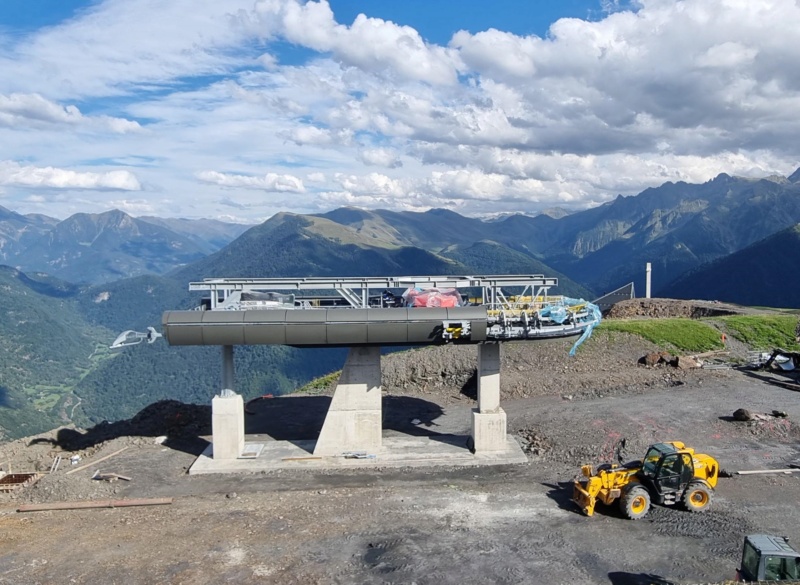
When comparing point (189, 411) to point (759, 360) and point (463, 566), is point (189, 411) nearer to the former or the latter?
point (463, 566)

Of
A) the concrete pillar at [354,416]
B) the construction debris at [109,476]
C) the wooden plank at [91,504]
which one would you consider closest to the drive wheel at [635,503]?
the concrete pillar at [354,416]

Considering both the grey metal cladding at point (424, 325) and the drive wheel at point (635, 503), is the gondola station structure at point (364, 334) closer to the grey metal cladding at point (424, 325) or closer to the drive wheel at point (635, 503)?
the grey metal cladding at point (424, 325)

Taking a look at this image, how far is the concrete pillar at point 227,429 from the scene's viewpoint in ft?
93.8

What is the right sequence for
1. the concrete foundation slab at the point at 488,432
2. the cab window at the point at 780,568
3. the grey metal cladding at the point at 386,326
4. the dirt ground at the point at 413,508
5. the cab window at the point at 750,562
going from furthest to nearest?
the concrete foundation slab at the point at 488,432, the grey metal cladding at the point at 386,326, the dirt ground at the point at 413,508, the cab window at the point at 750,562, the cab window at the point at 780,568

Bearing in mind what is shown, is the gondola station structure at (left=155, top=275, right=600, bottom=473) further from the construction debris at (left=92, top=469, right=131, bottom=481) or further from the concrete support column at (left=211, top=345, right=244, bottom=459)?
the construction debris at (left=92, top=469, right=131, bottom=481)

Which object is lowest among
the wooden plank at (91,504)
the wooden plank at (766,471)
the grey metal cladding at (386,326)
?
the wooden plank at (91,504)

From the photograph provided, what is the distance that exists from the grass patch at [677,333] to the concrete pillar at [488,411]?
22.7m

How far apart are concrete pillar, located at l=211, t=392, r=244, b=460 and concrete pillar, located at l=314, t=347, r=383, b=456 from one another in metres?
3.79

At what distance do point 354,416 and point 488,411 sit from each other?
6421 millimetres

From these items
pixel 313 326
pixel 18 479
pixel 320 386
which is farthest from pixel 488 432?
pixel 18 479

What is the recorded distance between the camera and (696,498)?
22.1 m

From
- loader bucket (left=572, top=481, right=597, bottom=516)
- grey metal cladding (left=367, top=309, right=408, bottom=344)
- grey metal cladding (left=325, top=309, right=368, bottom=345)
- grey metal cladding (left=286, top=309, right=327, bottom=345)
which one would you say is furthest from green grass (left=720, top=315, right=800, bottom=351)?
grey metal cladding (left=286, top=309, right=327, bottom=345)

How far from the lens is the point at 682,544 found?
19953 mm

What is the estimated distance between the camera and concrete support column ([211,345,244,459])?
2858cm
